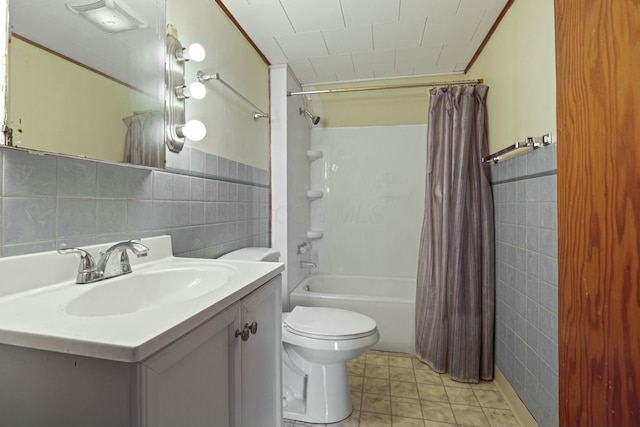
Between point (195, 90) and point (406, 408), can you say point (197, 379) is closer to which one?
point (195, 90)

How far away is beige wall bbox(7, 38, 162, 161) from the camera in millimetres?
699

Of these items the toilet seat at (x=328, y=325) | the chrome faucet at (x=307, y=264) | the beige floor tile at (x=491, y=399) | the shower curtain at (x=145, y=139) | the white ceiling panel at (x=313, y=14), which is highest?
the white ceiling panel at (x=313, y=14)

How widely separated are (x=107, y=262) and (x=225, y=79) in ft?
3.89

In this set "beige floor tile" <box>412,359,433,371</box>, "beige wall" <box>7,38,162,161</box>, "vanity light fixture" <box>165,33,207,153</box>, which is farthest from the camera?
"beige floor tile" <box>412,359,433,371</box>

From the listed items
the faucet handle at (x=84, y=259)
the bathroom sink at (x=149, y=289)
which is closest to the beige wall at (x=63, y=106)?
the faucet handle at (x=84, y=259)

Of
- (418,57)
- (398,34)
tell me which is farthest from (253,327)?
(418,57)

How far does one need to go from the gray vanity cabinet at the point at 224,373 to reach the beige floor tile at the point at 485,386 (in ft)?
4.40

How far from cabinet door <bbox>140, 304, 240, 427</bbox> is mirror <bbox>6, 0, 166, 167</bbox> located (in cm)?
62

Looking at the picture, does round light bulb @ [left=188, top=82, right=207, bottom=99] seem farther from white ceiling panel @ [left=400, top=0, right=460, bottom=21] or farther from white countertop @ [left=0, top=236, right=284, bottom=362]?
white ceiling panel @ [left=400, top=0, right=460, bottom=21]

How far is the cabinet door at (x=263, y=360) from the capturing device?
83cm

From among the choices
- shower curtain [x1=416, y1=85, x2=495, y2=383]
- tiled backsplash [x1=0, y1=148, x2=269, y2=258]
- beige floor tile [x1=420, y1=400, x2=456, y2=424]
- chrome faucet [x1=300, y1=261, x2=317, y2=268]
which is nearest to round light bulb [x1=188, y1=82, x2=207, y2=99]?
tiled backsplash [x1=0, y1=148, x2=269, y2=258]

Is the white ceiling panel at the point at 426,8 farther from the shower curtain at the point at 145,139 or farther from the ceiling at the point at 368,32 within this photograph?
the shower curtain at the point at 145,139

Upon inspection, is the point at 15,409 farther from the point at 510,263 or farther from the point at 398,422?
the point at 510,263

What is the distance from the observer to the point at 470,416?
1533 mm
